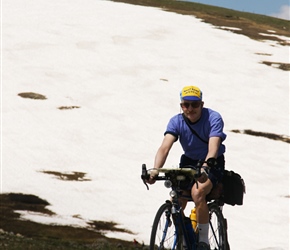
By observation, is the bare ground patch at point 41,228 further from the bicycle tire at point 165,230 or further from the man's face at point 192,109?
the man's face at point 192,109

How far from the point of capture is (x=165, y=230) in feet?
38.0

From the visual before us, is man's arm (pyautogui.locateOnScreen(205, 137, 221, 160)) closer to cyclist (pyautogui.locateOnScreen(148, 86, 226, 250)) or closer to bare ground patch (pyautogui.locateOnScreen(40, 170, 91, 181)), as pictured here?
cyclist (pyautogui.locateOnScreen(148, 86, 226, 250))

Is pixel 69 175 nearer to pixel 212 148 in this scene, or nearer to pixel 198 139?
pixel 198 139

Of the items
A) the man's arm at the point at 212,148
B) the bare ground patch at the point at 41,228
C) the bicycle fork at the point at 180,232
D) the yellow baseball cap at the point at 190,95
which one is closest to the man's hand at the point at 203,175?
the man's arm at the point at 212,148

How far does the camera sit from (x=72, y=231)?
3409 cm

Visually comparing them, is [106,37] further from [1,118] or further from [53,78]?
[1,118]

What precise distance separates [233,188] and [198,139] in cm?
126

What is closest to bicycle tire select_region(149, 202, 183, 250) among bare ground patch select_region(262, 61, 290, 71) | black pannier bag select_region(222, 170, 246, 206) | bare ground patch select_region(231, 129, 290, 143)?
black pannier bag select_region(222, 170, 246, 206)

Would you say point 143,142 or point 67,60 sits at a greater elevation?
point 67,60

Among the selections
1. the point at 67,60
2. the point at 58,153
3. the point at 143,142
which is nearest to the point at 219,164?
the point at 58,153

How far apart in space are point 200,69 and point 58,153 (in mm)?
30891

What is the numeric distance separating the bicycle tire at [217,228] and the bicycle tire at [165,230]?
1049mm

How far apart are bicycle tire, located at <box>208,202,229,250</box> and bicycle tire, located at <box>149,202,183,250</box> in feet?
3.44

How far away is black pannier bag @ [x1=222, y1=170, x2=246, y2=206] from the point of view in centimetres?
1303
